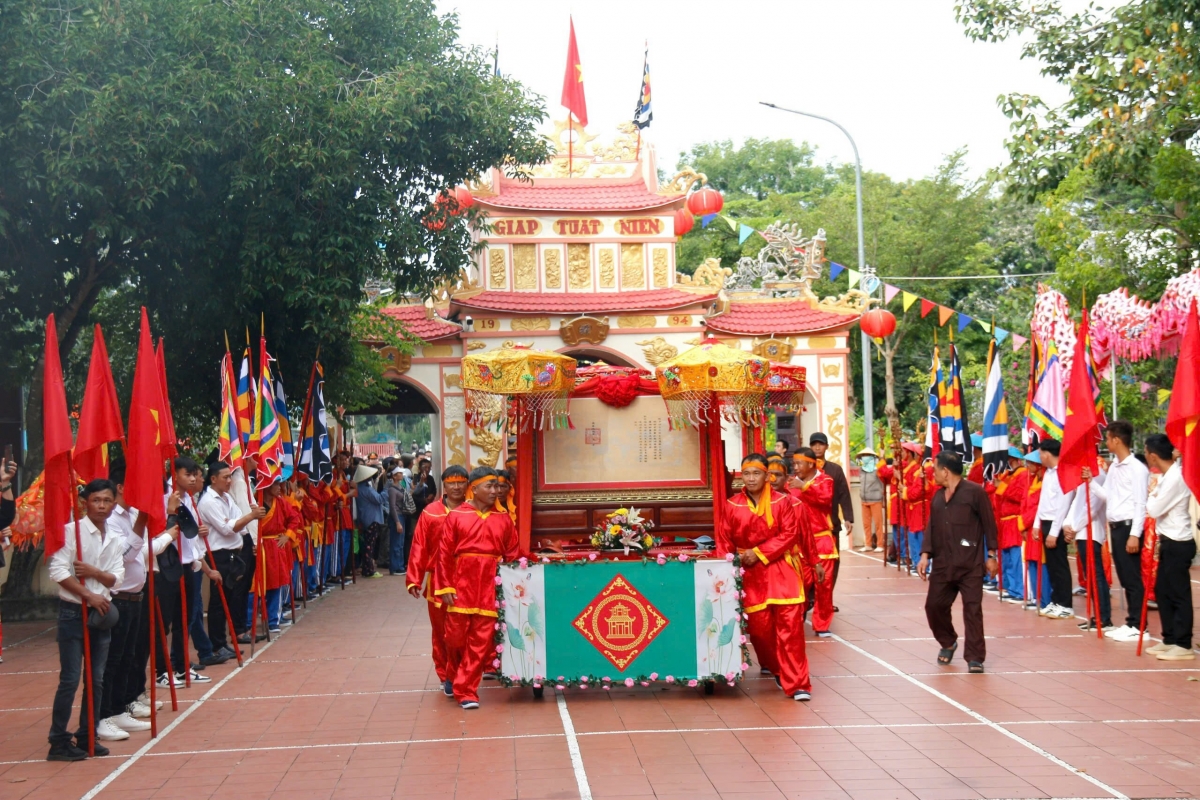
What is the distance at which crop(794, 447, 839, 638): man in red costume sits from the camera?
12.3m

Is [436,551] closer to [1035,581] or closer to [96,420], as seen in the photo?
[96,420]

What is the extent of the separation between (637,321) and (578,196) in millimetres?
2798

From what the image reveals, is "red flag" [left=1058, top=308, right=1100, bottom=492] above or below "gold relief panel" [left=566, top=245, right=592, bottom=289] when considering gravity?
below

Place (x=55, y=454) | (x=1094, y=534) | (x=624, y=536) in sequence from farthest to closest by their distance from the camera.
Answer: (x=1094, y=534) < (x=624, y=536) < (x=55, y=454)

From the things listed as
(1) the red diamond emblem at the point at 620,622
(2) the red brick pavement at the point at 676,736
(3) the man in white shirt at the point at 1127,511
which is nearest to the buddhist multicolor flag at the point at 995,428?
(3) the man in white shirt at the point at 1127,511

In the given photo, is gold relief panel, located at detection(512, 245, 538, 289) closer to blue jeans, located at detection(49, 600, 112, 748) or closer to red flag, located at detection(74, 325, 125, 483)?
red flag, located at detection(74, 325, 125, 483)

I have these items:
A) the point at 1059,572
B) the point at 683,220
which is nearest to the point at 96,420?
the point at 1059,572

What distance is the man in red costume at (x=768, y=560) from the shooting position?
920 cm

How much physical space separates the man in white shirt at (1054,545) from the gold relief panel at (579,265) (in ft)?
40.1

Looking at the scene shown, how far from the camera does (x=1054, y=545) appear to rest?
12891 mm

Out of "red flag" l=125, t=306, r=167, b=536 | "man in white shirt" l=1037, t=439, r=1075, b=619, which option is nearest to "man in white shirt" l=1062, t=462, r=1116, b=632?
"man in white shirt" l=1037, t=439, r=1075, b=619

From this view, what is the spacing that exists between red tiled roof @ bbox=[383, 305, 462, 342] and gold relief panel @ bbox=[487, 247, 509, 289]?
4.03ft

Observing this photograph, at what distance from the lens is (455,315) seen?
23656 millimetres

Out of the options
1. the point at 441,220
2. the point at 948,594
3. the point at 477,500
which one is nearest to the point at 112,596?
the point at 477,500
